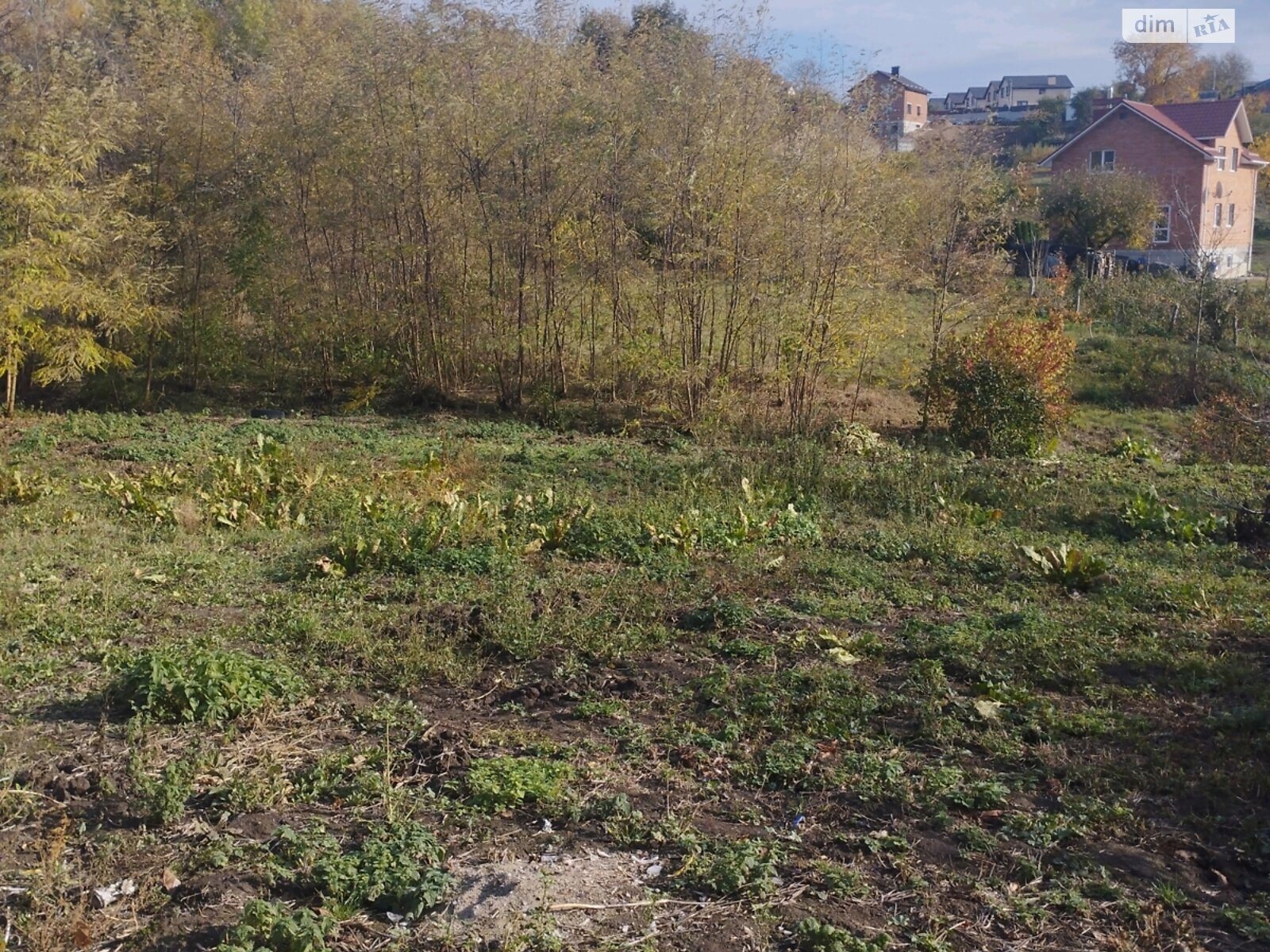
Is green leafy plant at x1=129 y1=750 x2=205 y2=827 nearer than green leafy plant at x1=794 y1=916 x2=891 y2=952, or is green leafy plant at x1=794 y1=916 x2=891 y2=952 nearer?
green leafy plant at x1=794 y1=916 x2=891 y2=952

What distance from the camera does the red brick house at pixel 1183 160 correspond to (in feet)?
99.8

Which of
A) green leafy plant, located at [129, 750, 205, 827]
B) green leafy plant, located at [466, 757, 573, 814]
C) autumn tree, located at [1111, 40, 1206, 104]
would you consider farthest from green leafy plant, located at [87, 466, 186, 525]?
autumn tree, located at [1111, 40, 1206, 104]

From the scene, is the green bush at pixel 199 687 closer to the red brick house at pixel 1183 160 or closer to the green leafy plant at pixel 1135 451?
the green leafy plant at pixel 1135 451

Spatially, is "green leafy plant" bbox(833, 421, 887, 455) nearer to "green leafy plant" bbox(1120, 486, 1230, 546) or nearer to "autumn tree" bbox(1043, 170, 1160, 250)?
"green leafy plant" bbox(1120, 486, 1230, 546)

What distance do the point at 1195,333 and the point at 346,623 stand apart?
59.4 feet

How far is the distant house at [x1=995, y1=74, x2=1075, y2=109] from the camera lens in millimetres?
72438

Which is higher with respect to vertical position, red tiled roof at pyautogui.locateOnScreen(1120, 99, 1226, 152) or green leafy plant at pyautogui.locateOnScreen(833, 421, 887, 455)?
red tiled roof at pyautogui.locateOnScreen(1120, 99, 1226, 152)

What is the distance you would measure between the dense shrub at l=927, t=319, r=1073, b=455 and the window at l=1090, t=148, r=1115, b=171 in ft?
71.8

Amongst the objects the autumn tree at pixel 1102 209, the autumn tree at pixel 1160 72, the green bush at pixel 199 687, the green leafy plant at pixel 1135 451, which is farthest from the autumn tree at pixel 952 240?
the autumn tree at pixel 1160 72

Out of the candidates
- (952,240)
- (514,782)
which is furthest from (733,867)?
(952,240)

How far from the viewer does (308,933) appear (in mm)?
2842

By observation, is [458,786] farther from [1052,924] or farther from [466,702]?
[1052,924]

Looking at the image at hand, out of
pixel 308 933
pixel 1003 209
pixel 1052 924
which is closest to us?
pixel 308 933

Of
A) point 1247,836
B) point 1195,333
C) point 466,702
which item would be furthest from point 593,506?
point 1195,333
